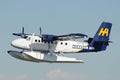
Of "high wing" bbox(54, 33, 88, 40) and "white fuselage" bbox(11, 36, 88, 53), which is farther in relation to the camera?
"white fuselage" bbox(11, 36, 88, 53)

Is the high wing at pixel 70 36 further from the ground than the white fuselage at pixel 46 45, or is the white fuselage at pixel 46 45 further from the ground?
the high wing at pixel 70 36

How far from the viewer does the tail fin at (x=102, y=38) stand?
197 ft

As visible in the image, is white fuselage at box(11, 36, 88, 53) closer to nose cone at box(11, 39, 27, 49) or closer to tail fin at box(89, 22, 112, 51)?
nose cone at box(11, 39, 27, 49)

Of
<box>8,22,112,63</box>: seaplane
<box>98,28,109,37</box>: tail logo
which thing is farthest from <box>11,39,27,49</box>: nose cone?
<box>98,28,109,37</box>: tail logo

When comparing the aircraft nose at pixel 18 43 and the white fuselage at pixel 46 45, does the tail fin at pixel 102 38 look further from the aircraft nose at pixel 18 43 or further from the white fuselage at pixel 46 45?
the aircraft nose at pixel 18 43

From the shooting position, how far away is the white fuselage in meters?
56.7

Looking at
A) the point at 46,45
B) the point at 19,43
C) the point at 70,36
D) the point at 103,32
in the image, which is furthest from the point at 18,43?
the point at 103,32

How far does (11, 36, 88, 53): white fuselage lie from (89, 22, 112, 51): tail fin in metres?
2.28

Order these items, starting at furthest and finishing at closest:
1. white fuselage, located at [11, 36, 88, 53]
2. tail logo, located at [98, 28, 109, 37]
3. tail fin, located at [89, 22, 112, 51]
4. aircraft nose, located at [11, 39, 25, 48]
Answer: tail logo, located at [98, 28, 109, 37], tail fin, located at [89, 22, 112, 51], white fuselage, located at [11, 36, 88, 53], aircraft nose, located at [11, 39, 25, 48]

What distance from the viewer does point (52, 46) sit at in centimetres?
5788

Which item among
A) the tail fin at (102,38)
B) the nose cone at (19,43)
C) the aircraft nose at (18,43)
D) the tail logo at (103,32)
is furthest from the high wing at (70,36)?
the tail logo at (103,32)

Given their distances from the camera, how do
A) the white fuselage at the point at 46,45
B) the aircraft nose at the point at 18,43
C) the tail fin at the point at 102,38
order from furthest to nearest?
the tail fin at the point at 102,38
the white fuselage at the point at 46,45
the aircraft nose at the point at 18,43

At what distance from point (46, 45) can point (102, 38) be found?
8592 mm

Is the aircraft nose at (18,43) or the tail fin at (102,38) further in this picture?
the tail fin at (102,38)
